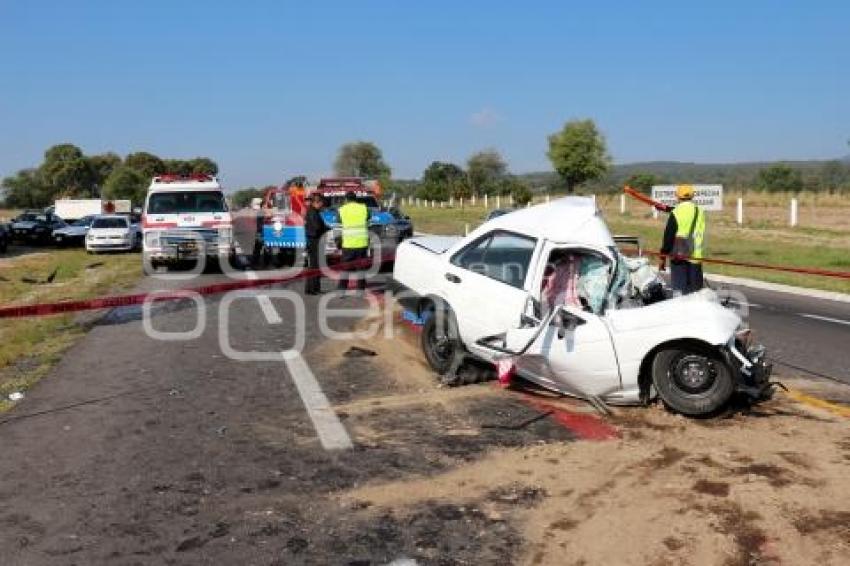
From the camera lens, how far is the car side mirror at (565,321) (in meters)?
7.23

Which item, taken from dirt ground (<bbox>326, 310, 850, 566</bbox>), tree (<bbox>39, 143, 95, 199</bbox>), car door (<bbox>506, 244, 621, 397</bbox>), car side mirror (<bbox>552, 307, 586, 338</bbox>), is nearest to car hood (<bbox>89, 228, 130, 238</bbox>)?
dirt ground (<bbox>326, 310, 850, 566</bbox>)

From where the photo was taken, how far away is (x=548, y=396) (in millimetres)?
7902

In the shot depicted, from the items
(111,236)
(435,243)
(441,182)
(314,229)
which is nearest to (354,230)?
(314,229)

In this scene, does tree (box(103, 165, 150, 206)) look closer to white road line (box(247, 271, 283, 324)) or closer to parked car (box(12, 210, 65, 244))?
parked car (box(12, 210, 65, 244))

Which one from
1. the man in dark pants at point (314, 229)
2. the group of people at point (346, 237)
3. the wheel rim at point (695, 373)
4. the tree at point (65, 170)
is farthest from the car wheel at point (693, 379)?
the tree at point (65, 170)

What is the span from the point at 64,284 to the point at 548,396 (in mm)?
16527

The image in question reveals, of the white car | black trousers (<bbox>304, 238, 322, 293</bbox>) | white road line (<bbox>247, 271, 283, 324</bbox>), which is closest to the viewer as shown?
white road line (<bbox>247, 271, 283, 324</bbox>)

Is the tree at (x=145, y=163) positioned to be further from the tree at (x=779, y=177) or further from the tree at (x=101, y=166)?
the tree at (x=779, y=177)

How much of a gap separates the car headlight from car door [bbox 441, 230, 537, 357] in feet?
44.4

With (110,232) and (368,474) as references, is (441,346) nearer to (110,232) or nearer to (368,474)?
(368,474)

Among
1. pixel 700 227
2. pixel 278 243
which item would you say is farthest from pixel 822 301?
pixel 278 243

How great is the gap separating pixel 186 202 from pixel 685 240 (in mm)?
13271

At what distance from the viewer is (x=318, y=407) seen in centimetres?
770

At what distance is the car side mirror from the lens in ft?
23.7
